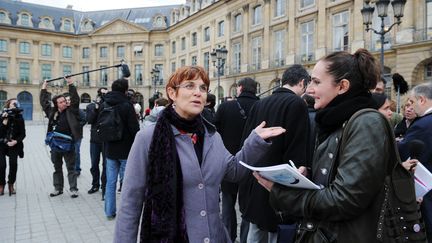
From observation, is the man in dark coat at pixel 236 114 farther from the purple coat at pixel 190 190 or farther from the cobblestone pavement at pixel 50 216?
the purple coat at pixel 190 190

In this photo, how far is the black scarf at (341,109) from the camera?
1892mm

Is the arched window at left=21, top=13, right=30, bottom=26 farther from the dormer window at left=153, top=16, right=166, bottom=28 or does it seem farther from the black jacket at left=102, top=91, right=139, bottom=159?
the black jacket at left=102, top=91, right=139, bottom=159

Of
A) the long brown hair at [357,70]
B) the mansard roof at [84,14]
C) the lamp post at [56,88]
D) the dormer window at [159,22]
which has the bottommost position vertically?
the long brown hair at [357,70]

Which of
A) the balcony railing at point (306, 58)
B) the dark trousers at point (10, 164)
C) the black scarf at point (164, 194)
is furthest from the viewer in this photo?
the balcony railing at point (306, 58)

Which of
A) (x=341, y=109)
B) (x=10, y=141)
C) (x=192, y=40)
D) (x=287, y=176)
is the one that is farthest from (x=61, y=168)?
(x=192, y=40)

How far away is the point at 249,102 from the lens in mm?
5176

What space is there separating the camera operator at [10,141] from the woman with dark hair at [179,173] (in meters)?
6.20

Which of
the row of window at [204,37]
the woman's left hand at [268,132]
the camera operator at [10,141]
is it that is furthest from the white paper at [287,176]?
the row of window at [204,37]

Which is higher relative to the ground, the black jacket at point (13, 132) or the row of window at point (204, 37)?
the row of window at point (204, 37)

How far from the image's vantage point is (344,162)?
175 centimetres

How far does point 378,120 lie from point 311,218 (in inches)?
24.1

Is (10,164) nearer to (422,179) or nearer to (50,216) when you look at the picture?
(50,216)

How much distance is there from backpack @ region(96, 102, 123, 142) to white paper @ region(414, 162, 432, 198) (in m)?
4.49

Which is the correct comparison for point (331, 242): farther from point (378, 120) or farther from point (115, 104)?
point (115, 104)
